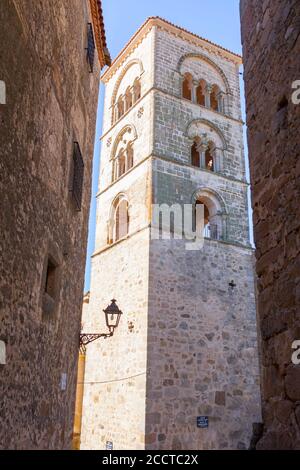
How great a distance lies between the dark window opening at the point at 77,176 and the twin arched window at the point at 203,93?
989 cm

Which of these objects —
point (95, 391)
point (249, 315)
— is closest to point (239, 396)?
point (249, 315)

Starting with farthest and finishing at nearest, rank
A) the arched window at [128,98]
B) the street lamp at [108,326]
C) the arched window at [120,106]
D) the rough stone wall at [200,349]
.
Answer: the arched window at [120,106] < the arched window at [128,98] < the rough stone wall at [200,349] < the street lamp at [108,326]

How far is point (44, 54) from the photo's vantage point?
168 inches

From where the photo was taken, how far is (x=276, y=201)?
3.08 metres

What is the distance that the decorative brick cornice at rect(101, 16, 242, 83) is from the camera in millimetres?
15026

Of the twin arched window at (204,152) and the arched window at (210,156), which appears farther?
the arched window at (210,156)

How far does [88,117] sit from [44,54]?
2.81 meters

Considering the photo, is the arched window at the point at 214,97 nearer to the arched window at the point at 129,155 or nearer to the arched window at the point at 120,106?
the arched window at the point at 120,106

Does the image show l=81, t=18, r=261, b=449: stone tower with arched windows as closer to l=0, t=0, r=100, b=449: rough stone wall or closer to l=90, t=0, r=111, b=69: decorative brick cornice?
l=90, t=0, r=111, b=69: decorative brick cornice

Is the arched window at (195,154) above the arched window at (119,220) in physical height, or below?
above

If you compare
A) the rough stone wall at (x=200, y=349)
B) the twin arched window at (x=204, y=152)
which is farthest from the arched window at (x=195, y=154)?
the rough stone wall at (x=200, y=349)

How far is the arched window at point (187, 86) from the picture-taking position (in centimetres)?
1532

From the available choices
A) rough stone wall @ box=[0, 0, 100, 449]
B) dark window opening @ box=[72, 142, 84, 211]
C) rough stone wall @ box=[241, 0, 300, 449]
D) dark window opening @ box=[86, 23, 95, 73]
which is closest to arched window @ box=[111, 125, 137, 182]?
dark window opening @ box=[86, 23, 95, 73]

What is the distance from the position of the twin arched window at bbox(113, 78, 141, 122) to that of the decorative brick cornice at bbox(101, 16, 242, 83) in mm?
1595
